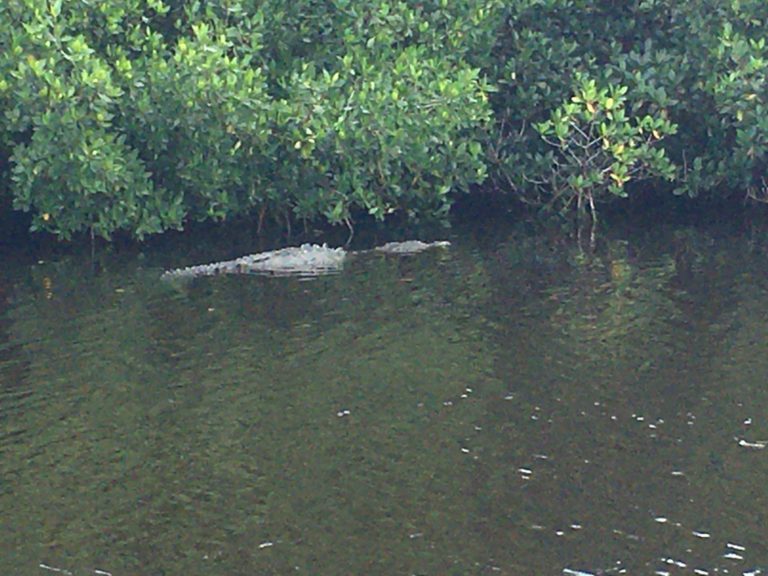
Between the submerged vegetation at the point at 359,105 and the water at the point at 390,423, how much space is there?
2833 mm

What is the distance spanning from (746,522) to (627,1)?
1850cm

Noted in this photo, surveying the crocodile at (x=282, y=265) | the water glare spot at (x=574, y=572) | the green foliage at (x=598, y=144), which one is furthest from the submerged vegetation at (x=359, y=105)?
the water glare spot at (x=574, y=572)

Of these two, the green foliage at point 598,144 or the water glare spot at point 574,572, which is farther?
the green foliage at point 598,144

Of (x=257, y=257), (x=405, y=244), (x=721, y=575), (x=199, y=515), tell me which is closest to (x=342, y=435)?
(x=199, y=515)

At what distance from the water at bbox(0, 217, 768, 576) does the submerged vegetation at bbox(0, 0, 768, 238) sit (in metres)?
2.83

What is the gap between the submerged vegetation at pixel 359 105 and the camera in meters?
23.3

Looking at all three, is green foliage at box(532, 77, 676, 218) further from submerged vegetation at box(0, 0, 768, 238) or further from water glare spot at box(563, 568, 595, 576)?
water glare spot at box(563, 568, 595, 576)

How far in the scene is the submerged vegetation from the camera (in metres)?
23.3

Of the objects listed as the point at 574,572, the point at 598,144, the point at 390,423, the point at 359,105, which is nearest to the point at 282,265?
the point at 359,105

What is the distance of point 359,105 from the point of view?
24.6 meters

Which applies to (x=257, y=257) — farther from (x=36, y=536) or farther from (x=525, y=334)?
(x=36, y=536)

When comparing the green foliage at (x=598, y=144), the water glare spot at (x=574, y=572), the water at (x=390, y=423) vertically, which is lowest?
the water glare spot at (x=574, y=572)

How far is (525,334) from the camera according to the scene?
17828 mm

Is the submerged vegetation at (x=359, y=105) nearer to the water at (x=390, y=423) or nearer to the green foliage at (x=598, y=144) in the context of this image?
the green foliage at (x=598, y=144)
